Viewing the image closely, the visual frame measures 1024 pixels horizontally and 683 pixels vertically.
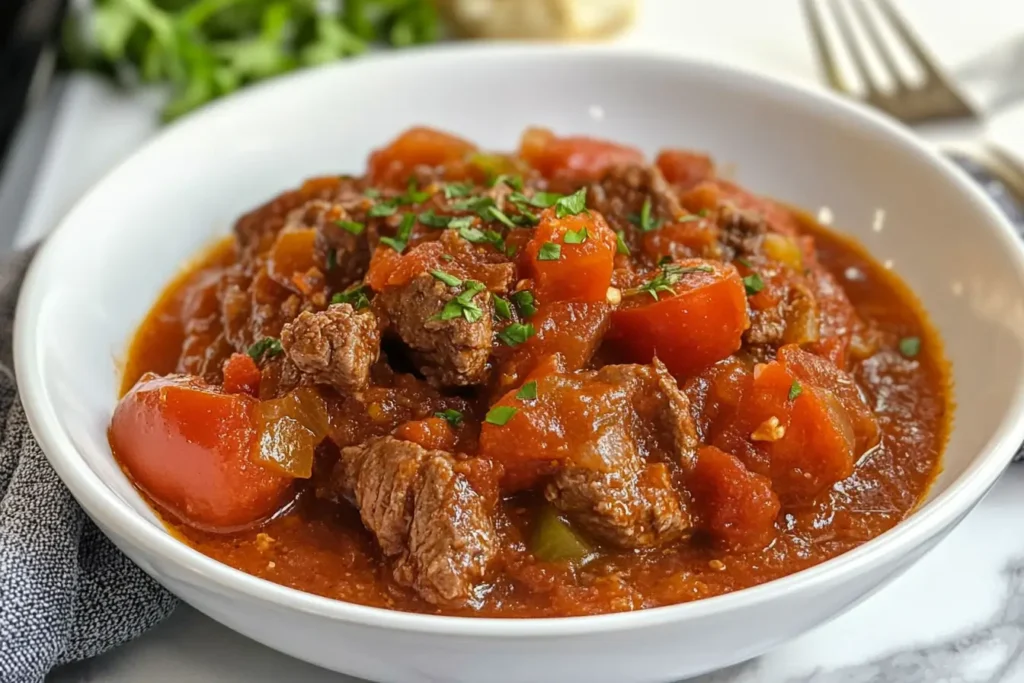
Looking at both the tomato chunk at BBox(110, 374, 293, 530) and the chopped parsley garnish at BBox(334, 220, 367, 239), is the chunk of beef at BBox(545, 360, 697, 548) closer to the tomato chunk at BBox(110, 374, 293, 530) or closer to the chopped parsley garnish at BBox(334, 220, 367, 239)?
the tomato chunk at BBox(110, 374, 293, 530)

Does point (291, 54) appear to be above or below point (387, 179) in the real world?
below

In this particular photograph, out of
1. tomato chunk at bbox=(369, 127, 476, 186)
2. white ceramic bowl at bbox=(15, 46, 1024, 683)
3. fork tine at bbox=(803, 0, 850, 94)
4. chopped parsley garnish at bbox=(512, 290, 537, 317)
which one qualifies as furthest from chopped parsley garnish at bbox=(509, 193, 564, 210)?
fork tine at bbox=(803, 0, 850, 94)

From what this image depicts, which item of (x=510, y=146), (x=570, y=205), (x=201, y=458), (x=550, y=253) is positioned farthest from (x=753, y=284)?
(x=510, y=146)

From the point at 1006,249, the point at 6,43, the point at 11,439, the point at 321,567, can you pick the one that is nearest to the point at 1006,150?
the point at 1006,249

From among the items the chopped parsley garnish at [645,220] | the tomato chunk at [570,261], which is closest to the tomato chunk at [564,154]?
the chopped parsley garnish at [645,220]

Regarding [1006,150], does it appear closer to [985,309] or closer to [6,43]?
[985,309]

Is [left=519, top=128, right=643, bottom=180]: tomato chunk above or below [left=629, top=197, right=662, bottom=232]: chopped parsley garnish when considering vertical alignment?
below

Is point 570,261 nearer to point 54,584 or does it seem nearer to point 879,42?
point 54,584
